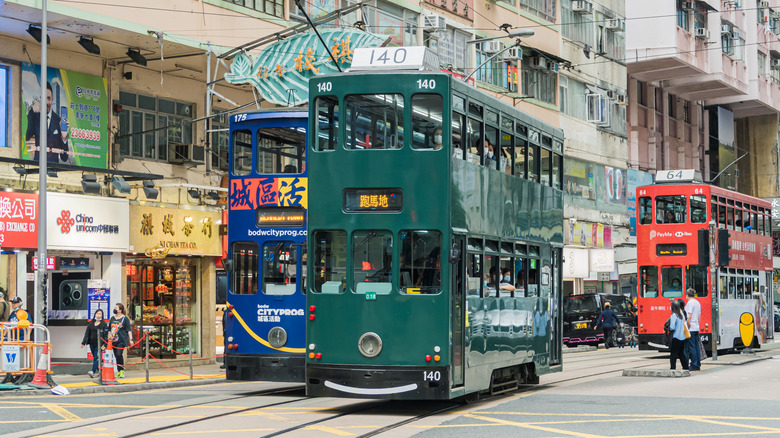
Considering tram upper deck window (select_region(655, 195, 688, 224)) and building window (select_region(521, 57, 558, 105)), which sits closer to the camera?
tram upper deck window (select_region(655, 195, 688, 224))

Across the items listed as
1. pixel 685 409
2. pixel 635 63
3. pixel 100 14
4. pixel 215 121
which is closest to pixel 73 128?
pixel 100 14

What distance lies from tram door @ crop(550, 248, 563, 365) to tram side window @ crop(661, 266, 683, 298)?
30.2 feet

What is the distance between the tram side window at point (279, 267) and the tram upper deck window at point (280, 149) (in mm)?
1243

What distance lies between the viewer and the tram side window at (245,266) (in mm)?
18828

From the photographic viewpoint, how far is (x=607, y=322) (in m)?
36.5

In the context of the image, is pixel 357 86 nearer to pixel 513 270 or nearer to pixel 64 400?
pixel 513 270

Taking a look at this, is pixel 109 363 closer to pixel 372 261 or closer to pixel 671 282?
pixel 372 261

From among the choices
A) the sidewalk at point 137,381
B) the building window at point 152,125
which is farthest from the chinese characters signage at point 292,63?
the sidewalk at point 137,381

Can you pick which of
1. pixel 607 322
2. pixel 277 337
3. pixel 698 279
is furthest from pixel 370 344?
pixel 607 322

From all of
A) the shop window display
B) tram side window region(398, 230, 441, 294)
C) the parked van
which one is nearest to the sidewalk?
the shop window display

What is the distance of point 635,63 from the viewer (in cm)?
5219

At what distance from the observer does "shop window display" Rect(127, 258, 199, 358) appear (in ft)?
91.1

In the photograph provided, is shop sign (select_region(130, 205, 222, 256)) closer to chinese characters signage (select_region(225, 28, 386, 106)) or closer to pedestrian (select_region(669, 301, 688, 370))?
chinese characters signage (select_region(225, 28, 386, 106))

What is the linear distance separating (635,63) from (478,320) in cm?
3874
